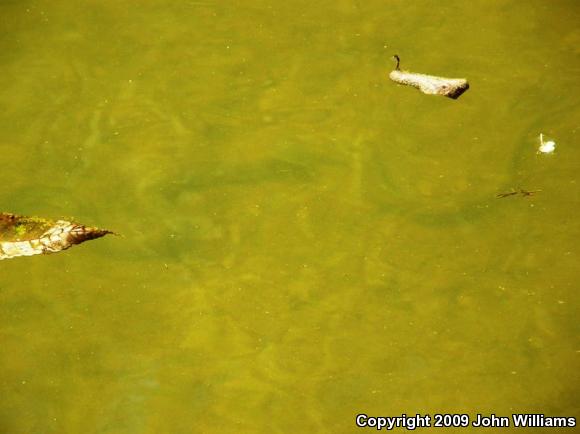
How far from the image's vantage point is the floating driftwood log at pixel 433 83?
1655 millimetres

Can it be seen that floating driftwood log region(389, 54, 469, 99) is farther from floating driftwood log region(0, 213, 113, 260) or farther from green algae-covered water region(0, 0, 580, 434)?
floating driftwood log region(0, 213, 113, 260)

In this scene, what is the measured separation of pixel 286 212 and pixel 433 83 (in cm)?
64

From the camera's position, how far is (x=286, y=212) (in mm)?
1545

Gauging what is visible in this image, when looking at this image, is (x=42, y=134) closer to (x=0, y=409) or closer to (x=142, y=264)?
(x=142, y=264)

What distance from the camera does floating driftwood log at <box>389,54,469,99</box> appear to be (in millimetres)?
1655

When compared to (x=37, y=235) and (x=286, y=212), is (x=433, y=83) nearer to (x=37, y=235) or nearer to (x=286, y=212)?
(x=286, y=212)

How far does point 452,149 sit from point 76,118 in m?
1.19

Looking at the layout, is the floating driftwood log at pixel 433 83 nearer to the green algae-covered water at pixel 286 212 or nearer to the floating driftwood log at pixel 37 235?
the green algae-covered water at pixel 286 212

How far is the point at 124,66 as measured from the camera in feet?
5.71

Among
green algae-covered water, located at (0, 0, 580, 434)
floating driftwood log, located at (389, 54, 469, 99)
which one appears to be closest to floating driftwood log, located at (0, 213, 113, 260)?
green algae-covered water, located at (0, 0, 580, 434)

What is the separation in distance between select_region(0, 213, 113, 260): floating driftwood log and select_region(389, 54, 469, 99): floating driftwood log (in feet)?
3.39

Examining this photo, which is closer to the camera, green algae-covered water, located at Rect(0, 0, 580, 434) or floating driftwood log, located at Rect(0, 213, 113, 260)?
green algae-covered water, located at Rect(0, 0, 580, 434)

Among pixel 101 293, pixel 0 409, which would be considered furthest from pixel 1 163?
pixel 0 409

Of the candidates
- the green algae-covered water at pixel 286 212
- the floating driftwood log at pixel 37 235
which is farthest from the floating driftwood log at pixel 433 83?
the floating driftwood log at pixel 37 235
